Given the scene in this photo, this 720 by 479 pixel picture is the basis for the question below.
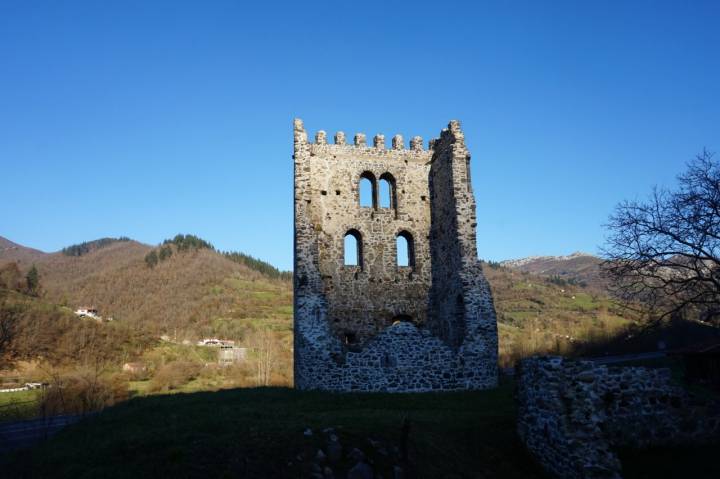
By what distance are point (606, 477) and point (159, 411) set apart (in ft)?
36.0

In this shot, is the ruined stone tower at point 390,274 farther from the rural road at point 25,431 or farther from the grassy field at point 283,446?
the rural road at point 25,431

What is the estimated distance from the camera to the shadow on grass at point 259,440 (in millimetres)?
8852

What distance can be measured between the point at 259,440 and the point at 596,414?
6.21m

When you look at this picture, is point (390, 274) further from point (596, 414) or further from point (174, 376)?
point (174, 376)

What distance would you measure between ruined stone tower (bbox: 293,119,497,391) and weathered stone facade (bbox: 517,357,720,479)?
627 cm

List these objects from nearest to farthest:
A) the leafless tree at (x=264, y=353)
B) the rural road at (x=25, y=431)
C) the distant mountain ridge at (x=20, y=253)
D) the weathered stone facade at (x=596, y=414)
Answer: the weathered stone facade at (x=596, y=414)
the rural road at (x=25, y=431)
the leafless tree at (x=264, y=353)
the distant mountain ridge at (x=20, y=253)

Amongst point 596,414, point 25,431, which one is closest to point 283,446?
point 596,414

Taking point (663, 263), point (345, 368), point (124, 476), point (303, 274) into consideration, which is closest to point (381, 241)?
point (303, 274)

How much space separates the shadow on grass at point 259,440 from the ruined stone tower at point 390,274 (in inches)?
107

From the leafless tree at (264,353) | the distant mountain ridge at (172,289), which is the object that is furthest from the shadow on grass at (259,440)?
the distant mountain ridge at (172,289)

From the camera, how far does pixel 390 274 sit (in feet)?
69.9

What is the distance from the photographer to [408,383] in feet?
56.8

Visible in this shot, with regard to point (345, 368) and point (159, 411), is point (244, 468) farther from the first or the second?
point (345, 368)

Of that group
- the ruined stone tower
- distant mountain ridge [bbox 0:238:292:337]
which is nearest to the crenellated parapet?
the ruined stone tower
